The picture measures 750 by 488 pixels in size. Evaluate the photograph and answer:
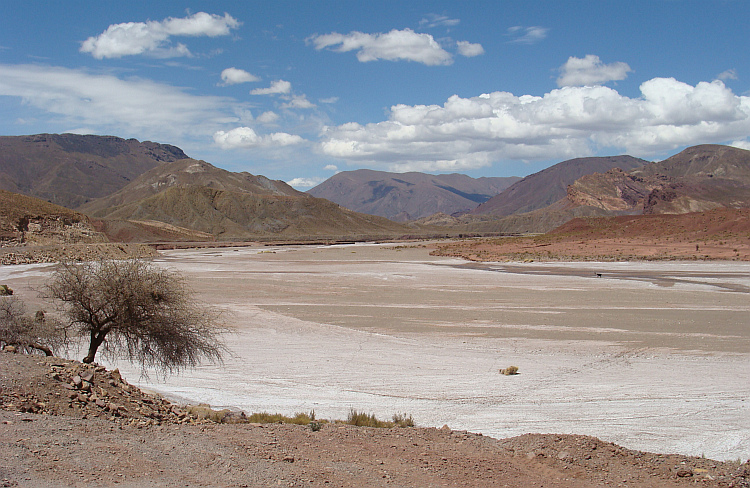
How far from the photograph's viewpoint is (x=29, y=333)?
1205 cm

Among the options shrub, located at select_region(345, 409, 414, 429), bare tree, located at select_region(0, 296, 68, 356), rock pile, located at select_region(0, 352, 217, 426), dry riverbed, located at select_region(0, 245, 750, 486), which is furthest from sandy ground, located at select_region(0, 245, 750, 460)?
rock pile, located at select_region(0, 352, 217, 426)

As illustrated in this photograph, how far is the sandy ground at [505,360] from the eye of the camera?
407 inches

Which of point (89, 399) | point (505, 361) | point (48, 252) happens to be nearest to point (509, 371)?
point (505, 361)

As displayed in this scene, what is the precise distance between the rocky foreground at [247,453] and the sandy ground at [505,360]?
1613 millimetres

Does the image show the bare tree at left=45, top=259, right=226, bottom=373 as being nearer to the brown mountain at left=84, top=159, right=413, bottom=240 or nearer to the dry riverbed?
the dry riverbed

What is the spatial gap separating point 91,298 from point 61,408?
16.6 ft

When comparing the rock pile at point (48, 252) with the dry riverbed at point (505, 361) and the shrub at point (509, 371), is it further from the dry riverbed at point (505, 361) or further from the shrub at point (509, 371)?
the shrub at point (509, 371)

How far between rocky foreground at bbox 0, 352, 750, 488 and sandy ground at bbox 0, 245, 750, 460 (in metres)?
1.61

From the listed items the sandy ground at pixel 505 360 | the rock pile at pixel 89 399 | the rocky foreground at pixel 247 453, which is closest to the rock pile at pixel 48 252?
the sandy ground at pixel 505 360

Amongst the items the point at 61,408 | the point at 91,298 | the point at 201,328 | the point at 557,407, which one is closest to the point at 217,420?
the point at 61,408

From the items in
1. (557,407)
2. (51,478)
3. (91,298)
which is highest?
(91,298)

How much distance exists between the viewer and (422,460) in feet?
23.8

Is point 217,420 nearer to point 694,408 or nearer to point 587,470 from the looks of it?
point 587,470

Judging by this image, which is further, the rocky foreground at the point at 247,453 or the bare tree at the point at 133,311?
the bare tree at the point at 133,311
